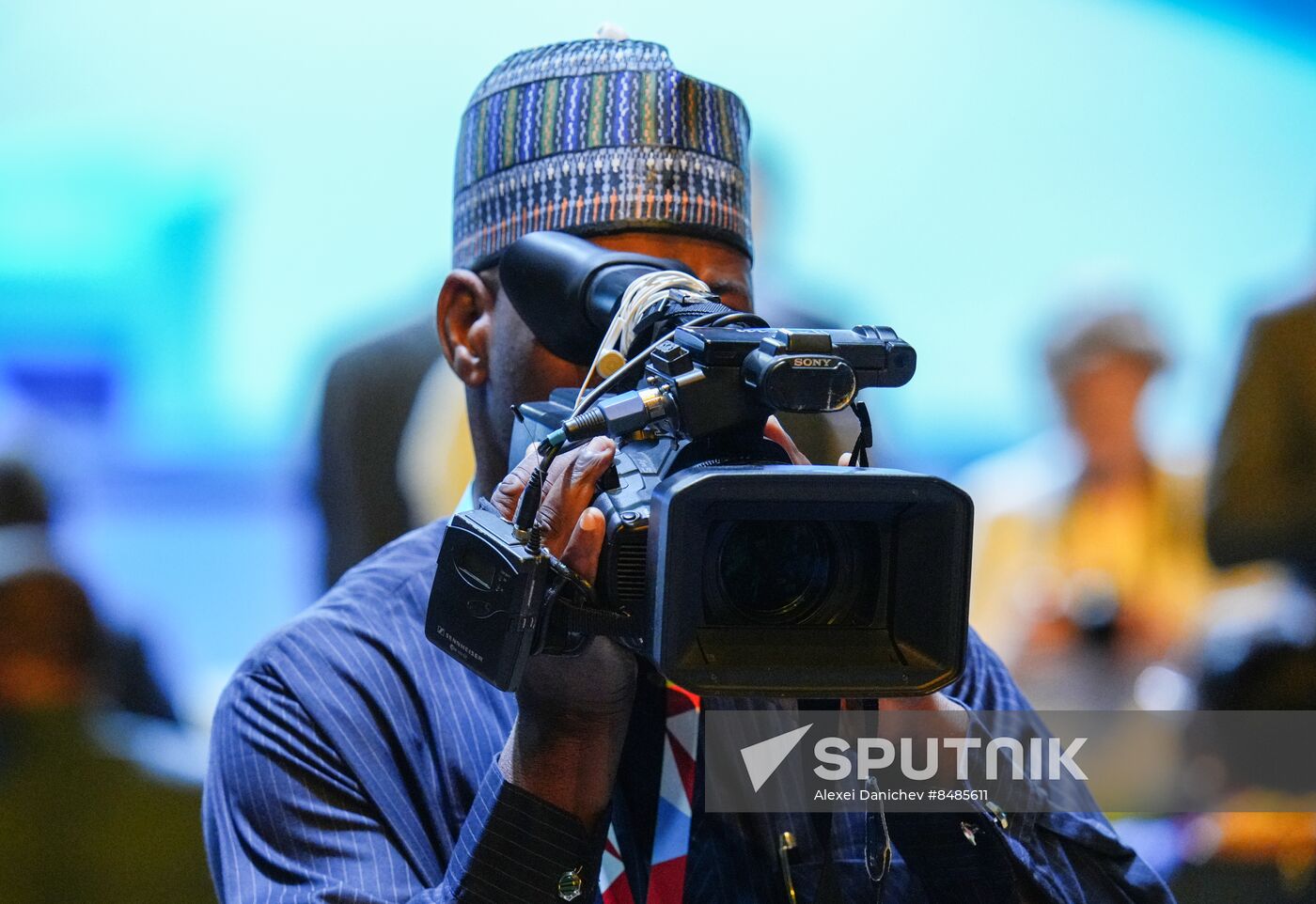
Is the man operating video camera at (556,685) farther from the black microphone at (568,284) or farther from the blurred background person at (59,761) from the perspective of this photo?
the blurred background person at (59,761)

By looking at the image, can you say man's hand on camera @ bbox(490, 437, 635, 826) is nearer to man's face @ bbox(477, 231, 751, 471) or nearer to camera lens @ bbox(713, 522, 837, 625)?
camera lens @ bbox(713, 522, 837, 625)

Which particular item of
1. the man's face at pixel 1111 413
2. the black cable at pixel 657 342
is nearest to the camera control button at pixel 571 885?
the black cable at pixel 657 342

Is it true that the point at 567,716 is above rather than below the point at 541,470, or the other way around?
below

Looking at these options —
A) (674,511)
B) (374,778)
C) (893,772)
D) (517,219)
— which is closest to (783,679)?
(674,511)

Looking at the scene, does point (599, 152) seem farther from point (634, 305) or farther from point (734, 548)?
point (734, 548)

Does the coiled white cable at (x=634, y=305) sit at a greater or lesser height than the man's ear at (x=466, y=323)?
greater

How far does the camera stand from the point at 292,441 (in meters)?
1.75

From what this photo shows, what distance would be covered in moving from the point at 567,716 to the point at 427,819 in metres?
0.22

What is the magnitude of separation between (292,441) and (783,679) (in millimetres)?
1089

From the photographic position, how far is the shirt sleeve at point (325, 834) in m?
0.90

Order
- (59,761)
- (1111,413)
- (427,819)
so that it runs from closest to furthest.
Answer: (427,819) → (59,761) → (1111,413)

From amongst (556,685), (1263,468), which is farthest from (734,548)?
(1263,468)

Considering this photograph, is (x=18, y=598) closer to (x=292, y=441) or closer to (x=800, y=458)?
(x=292, y=441)

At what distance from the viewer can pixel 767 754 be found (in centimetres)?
111
